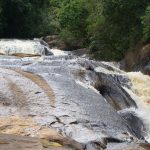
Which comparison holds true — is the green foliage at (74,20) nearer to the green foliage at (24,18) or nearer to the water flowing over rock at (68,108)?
the green foliage at (24,18)

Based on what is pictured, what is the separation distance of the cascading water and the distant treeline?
13.7 feet

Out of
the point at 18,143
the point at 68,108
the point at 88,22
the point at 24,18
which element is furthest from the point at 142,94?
the point at 24,18

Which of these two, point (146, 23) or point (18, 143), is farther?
point (146, 23)

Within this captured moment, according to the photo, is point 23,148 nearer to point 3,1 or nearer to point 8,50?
point 8,50

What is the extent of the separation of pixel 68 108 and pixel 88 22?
19.9 metres

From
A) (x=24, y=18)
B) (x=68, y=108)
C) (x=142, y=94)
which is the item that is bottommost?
(x=142, y=94)

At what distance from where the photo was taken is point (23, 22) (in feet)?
132

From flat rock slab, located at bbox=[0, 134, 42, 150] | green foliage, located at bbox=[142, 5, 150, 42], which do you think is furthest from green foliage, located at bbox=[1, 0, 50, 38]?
flat rock slab, located at bbox=[0, 134, 42, 150]

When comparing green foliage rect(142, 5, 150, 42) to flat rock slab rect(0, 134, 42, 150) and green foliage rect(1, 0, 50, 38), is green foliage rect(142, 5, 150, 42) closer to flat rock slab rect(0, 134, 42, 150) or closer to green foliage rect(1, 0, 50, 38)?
green foliage rect(1, 0, 50, 38)

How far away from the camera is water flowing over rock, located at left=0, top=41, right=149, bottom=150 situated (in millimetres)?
11171

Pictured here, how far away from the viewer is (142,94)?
67.3ft

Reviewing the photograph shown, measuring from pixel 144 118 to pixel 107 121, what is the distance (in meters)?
3.94

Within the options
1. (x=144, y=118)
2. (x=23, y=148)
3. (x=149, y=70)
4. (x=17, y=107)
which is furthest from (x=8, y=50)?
(x=23, y=148)

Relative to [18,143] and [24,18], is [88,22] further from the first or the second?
[18,143]
